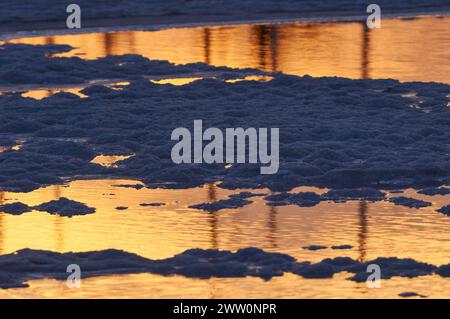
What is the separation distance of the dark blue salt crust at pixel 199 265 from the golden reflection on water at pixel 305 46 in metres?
9.37

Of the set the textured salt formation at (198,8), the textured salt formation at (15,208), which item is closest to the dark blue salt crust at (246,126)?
the textured salt formation at (15,208)

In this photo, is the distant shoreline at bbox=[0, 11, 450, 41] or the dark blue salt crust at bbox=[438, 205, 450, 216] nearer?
the dark blue salt crust at bbox=[438, 205, 450, 216]

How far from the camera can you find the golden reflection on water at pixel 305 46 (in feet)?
64.7

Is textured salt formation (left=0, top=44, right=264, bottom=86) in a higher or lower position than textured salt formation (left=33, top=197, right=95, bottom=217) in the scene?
higher

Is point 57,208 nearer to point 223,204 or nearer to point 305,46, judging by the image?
point 223,204

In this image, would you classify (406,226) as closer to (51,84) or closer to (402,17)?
(51,84)

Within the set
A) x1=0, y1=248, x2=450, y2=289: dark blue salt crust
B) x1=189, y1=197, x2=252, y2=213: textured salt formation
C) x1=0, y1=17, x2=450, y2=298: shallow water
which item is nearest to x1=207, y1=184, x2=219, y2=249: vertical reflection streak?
x1=0, y1=17, x2=450, y2=298: shallow water

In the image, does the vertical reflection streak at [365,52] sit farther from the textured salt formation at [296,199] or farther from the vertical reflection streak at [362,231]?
the vertical reflection streak at [362,231]

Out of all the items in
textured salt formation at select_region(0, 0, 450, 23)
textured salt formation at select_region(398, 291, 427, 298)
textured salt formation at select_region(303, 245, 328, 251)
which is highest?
textured salt formation at select_region(0, 0, 450, 23)

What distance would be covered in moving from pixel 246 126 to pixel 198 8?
1582cm

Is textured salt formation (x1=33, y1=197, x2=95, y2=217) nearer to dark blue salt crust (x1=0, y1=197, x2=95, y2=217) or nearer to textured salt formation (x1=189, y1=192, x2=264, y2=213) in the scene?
dark blue salt crust (x1=0, y1=197, x2=95, y2=217)

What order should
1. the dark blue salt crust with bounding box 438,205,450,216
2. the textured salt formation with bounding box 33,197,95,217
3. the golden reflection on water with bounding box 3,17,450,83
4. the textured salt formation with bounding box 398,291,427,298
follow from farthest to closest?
the golden reflection on water with bounding box 3,17,450,83 < the textured salt formation with bounding box 33,197,95,217 < the dark blue salt crust with bounding box 438,205,450,216 < the textured salt formation with bounding box 398,291,427,298

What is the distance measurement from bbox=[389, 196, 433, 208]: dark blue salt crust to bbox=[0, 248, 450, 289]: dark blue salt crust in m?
1.90

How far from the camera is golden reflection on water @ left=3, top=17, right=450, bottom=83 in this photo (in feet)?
64.7
